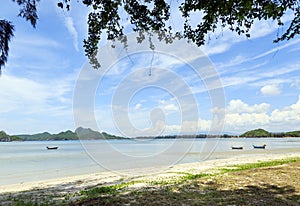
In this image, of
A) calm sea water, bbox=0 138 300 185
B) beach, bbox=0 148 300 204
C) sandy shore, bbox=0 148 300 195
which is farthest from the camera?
calm sea water, bbox=0 138 300 185

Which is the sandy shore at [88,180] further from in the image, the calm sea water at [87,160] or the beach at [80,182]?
the calm sea water at [87,160]

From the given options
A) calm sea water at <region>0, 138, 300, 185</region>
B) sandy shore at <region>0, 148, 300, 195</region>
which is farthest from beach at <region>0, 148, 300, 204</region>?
calm sea water at <region>0, 138, 300, 185</region>

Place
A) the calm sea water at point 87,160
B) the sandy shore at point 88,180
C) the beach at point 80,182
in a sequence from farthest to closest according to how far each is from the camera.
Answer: the calm sea water at point 87,160 → the sandy shore at point 88,180 → the beach at point 80,182

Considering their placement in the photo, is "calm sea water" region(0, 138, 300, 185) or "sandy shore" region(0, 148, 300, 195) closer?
"sandy shore" region(0, 148, 300, 195)

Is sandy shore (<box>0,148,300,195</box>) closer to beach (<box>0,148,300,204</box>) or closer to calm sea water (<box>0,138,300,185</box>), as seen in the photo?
beach (<box>0,148,300,204</box>)

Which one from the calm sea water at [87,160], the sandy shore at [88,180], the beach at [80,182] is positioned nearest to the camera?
the beach at [80,182]

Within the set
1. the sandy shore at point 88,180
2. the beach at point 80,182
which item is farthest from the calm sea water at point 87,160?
the beach at point 80,182

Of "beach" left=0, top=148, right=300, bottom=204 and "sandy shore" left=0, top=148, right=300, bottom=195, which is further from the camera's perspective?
"sandy shore" left=0, top=148, right=300, bottom=195

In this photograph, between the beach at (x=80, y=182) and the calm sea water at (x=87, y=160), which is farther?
the calm sea water at (x=87, y=160)

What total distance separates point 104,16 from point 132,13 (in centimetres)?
58

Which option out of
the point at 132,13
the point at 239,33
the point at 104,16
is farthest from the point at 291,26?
the point at 104,16

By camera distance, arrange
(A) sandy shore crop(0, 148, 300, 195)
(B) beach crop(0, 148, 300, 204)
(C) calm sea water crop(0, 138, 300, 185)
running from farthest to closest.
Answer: (C) calm sea water crop(0, 138, 300, 185), (A) sandy shore crop(0, 148, 300, 195), (B) beach crop(0, 148, 300, 204)

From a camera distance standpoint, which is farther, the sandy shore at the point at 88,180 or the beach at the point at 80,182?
the sandy shore at the point at 88,180

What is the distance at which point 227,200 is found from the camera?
21.0 ft
